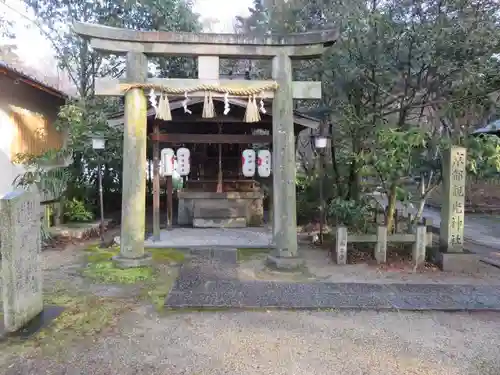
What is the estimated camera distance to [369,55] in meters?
9.08

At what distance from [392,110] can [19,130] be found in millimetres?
10231

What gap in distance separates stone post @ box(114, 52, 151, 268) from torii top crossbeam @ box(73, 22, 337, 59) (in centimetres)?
27

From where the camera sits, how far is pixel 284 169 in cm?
731

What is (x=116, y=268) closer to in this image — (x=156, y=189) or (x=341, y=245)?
(x=156, y=189)

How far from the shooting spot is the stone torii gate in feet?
23.5

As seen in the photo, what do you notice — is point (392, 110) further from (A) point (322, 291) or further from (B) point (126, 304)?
(B) point (126, 304)

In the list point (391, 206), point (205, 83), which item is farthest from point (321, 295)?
point (205, 83)

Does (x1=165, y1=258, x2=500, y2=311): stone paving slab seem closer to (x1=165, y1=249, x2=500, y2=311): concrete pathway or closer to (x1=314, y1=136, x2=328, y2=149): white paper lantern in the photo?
(x1=165, y1=249, x2=500, y2=311): concrete pathway

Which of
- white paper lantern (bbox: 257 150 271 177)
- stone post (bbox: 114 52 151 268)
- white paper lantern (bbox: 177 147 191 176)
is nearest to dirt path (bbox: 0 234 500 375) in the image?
stone post (bbox: 114 52 151 268)

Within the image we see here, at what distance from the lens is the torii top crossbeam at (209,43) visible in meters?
7.08

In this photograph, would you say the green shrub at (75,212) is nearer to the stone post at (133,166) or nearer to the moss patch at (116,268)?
the moss patch at (116,268)

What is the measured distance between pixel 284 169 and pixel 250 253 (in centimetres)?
250

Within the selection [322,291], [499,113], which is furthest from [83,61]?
[499,113]

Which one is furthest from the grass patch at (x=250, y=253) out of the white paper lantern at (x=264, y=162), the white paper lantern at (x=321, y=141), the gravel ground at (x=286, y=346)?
the gravel ground at (x=286, y=346)
